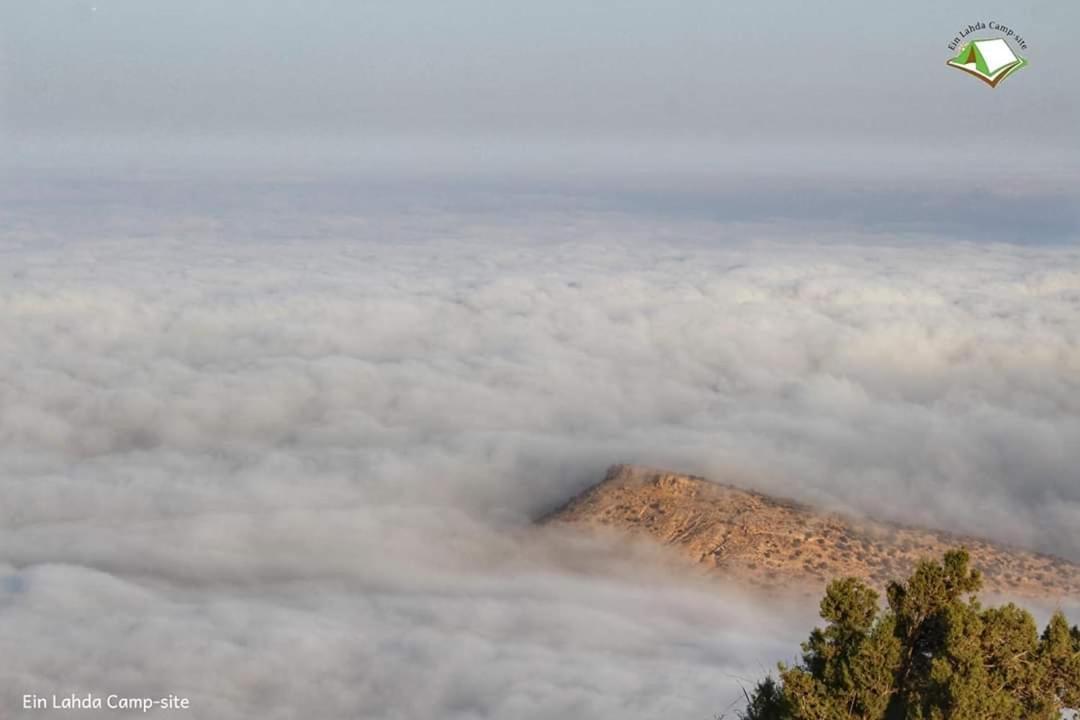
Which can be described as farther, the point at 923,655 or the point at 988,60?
the point at 988,60

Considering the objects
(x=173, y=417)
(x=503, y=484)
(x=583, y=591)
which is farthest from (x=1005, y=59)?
(x=173, y=417)

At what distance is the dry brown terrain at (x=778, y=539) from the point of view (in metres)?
55.6

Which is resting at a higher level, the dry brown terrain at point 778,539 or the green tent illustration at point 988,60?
the green tent illustration at point 988,60

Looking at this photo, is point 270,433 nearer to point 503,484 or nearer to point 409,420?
point 409,420

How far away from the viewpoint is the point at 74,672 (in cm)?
4412

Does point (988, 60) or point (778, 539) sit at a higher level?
point (988, 60)

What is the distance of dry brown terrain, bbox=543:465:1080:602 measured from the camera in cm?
5559

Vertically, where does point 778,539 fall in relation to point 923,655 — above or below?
below

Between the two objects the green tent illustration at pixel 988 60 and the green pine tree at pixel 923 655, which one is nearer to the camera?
the green pine tree at pixel 923 655

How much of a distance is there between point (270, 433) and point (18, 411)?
88.2 feet

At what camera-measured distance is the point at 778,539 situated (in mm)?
57938

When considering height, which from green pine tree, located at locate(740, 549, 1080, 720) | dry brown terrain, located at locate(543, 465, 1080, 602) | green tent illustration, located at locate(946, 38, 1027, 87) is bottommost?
dry brown terrain, located at locate(543, 465, 1080, 602)

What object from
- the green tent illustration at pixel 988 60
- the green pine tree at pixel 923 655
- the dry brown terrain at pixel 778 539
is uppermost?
the green tent illustration at pixel 988 60

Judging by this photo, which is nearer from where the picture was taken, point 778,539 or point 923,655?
point 923,655
